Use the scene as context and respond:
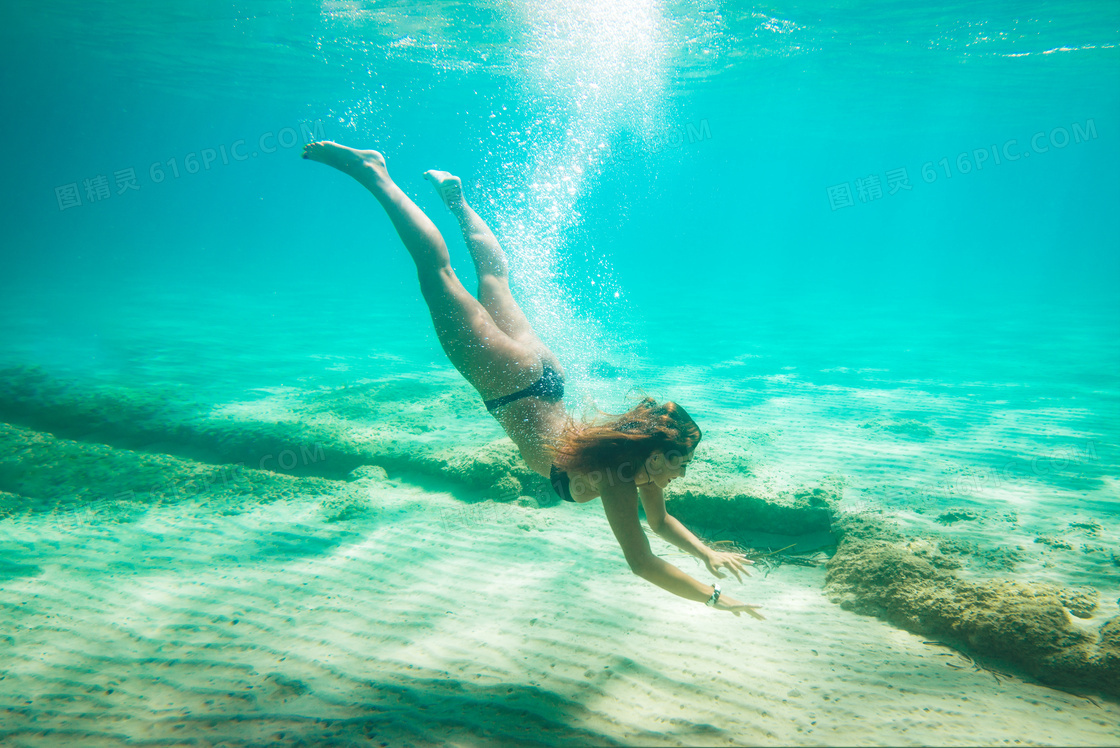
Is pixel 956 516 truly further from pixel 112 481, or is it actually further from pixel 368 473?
pixel 112 481

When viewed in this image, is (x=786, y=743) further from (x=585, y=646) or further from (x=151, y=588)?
(x=151, y=588)

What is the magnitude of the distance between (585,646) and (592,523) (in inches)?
88.1

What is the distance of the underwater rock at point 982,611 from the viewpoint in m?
3.07

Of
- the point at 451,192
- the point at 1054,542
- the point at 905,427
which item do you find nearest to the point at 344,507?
the point at 451,192

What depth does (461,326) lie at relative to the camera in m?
3.62

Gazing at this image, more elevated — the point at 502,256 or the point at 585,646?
the point at 502,256

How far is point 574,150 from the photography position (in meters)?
62.9

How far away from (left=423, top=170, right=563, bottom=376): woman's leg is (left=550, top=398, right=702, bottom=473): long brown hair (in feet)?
4.08

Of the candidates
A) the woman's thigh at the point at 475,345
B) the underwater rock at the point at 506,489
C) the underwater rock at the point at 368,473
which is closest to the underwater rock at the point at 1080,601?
the woman's thigh at the point at 475,345

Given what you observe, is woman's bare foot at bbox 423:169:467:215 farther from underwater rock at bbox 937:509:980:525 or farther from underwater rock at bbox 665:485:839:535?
underwater rock at bbox 937:509:980:525

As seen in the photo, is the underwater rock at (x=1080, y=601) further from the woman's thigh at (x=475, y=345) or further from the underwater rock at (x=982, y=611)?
the woman's thigh at (x=475, y=345)

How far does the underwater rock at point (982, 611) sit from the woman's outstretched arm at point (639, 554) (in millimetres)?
1996

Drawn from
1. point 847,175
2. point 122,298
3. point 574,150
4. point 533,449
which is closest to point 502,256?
point 533,449

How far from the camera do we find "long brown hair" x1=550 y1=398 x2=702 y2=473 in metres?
2.65
